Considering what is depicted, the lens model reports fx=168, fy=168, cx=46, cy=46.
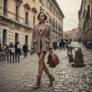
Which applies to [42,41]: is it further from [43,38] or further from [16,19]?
[16,19]

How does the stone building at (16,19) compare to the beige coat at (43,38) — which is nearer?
the beige coat at (43,38)

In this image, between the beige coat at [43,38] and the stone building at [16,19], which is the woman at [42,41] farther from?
the stone building at [16,19]

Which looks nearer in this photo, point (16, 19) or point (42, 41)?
point (42, 41)

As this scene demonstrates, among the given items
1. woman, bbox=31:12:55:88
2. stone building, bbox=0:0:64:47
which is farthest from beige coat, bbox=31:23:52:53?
stone building, bbox=0:0:64:47

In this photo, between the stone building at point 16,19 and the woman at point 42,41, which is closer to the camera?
the woman at point 42,41

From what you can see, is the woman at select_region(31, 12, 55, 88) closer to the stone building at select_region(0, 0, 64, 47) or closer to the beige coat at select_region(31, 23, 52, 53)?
the beige coat at select_region(31, 23, 52, 53)

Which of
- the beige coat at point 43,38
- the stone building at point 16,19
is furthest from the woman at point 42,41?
the stone building at point 16,19

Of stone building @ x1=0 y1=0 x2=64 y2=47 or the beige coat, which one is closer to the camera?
the beige coat

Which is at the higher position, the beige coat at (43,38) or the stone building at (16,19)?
the stone building at (16,19)

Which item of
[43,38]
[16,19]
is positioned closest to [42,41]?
[43,38]

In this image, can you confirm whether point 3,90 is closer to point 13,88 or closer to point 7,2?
point 13,88

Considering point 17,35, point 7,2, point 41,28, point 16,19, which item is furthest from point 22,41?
point 41,28

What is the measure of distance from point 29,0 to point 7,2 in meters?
7.10

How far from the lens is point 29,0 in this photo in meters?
25.0
